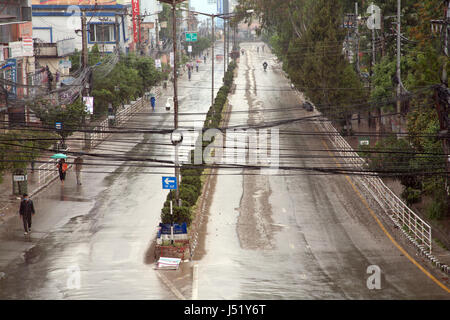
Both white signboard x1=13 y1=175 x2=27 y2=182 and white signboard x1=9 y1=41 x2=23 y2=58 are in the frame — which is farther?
white signboard x1=9 y1=41 x2=23 y2=58

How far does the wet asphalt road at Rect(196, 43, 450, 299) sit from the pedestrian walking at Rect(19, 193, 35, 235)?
637 cm

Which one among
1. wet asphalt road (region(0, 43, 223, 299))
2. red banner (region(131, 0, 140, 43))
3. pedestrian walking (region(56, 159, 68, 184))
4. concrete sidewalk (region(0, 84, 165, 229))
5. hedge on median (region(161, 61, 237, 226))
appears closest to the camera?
wet asphalt road (region(0, 43, 223, 299))

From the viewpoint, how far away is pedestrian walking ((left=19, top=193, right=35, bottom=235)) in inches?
1029

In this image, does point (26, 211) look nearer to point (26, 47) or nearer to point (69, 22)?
point (26, 47)

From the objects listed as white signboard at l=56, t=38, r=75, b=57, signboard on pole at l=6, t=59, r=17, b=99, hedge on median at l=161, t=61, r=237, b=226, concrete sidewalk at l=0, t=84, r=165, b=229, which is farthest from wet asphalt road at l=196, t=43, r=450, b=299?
white signboard at l=56, t=38, r=75, b=57

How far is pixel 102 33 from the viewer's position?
264 ft

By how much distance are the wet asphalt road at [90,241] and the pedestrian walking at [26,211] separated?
0.38 meters

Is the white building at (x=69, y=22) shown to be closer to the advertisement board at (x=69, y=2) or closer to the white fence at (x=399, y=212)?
the advertisement board at (x=69, y=2)

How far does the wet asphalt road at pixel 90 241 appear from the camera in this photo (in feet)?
66.5

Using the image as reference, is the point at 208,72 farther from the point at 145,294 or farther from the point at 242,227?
the point at 145,294

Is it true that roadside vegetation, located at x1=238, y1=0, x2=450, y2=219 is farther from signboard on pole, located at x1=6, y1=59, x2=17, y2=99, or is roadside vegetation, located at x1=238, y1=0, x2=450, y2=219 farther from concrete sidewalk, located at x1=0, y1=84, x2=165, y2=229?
signboard on pole, located at x1=6, y1=59, x2=17, y2=99

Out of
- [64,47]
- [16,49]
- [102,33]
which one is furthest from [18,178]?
[102,33]

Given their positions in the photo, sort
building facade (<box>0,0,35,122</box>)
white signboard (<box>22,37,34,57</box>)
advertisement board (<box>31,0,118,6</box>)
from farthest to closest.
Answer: advertisement board (<box>31,0,118,6</box>) → white signboard (<box>22,37,34,57</box>) → building facade (<box>0,0,35,122</box>)

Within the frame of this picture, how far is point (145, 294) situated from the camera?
19547 mm
